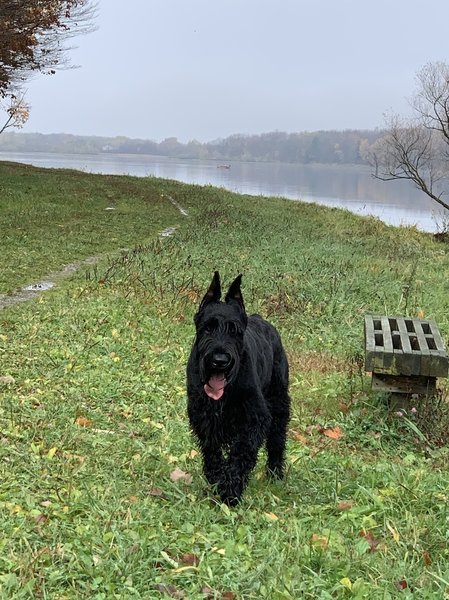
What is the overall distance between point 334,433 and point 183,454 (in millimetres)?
1701

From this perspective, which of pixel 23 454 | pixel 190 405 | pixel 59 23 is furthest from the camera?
pixel 59 23

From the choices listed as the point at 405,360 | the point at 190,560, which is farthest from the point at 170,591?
the point at 405,360

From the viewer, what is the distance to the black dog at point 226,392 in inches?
153

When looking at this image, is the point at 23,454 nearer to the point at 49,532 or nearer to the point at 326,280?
the point at 49,532

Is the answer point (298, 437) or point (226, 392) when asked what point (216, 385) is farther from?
point (298, 437)

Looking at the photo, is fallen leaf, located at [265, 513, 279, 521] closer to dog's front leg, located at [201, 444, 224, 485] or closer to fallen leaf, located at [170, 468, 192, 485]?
dog's front leg, located at [201, 444, 224, 485]

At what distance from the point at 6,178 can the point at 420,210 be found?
30.5 meters

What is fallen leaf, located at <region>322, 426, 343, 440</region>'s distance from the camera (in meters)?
5.94

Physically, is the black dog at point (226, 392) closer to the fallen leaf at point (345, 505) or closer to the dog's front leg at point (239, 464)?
the dog's front leg at point (239, 464)

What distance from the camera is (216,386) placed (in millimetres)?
3883

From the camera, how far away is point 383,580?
319cm

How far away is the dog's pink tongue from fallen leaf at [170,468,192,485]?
98cm

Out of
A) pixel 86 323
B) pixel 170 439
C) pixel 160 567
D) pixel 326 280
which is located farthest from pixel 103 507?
pixel 326 280

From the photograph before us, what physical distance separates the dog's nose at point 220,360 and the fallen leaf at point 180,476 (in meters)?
1.20
